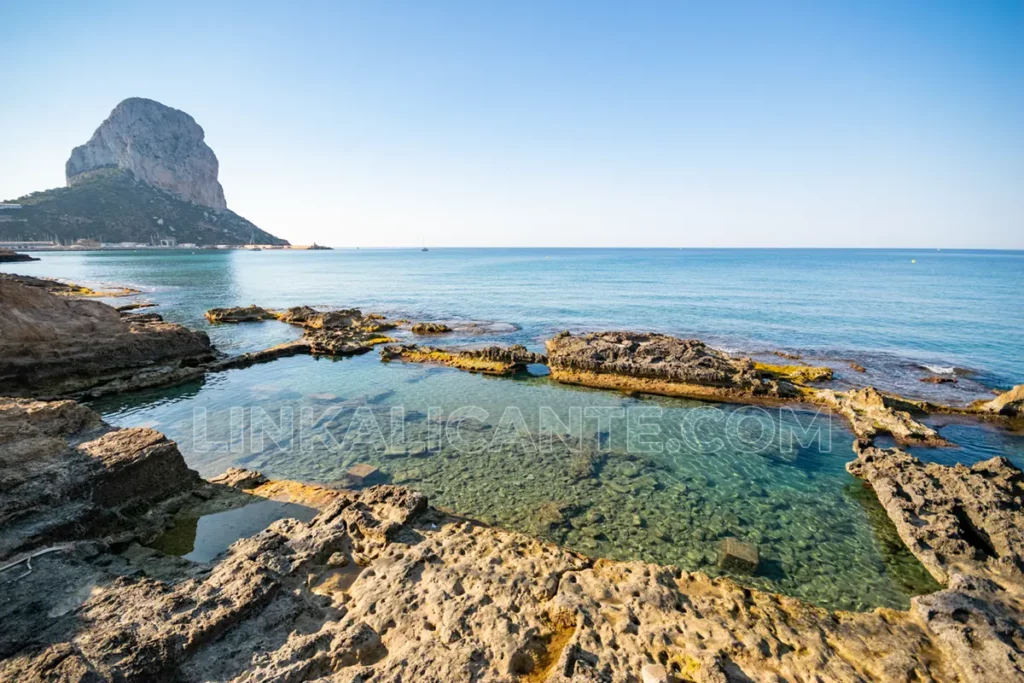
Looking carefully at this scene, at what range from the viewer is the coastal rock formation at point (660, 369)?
2131cm

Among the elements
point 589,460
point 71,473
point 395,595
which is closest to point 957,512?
point 589,460

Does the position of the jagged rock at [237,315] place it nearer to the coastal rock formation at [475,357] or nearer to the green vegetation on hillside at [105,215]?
the coastal rock formation at [475,357]

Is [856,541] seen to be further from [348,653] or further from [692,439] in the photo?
[348,653]

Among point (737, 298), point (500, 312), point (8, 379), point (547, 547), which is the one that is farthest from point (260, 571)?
point (737, 298)

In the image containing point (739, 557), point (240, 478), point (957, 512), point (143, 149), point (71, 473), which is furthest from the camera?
point (143, 149)

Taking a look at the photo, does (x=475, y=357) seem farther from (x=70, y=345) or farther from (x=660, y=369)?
(x=70, y=345)

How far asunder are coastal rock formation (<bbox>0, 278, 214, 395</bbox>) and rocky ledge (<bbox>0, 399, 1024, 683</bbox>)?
39.3 feet

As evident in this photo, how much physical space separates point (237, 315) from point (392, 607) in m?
41.7

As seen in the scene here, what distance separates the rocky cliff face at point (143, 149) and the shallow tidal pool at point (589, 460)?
22380 centimetres

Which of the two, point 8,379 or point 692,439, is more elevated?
point 8,379

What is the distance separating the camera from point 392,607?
24.5 ft

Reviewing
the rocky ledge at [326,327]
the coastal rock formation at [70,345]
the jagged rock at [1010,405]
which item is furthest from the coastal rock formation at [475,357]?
the jagged rock at [1010,405]

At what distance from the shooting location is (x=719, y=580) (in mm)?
8984

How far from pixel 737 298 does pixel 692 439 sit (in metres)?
47.2
